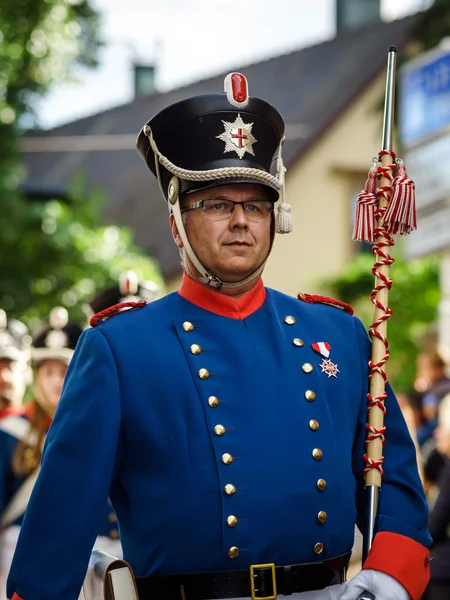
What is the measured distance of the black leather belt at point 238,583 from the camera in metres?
3.56

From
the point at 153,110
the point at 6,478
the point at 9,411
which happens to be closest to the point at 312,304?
the point at 6,478

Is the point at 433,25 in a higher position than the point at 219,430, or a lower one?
higher

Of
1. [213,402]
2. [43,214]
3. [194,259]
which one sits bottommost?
[213,402]

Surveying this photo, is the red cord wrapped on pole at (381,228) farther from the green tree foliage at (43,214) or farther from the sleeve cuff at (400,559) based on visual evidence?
the green tree foliage at (43,214)

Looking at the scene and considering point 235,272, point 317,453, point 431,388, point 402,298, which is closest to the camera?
point 317,453

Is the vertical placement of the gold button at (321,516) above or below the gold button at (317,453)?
below

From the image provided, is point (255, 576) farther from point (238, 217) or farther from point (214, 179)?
point (214, 179)

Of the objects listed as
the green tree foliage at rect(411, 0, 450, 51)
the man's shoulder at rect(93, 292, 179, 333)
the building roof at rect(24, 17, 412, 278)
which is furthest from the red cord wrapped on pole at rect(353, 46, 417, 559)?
the building roof at rect(24, 17, 412, 278)

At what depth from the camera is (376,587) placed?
11.9 ft

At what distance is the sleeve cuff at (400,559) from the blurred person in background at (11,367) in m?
4.23

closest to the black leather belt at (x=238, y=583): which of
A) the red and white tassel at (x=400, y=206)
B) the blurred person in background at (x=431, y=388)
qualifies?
the red and white tassel at (x=400, y=206)

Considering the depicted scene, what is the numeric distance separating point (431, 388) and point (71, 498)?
628 centimetres

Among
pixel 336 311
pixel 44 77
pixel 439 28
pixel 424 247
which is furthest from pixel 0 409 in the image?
pixel 44 77

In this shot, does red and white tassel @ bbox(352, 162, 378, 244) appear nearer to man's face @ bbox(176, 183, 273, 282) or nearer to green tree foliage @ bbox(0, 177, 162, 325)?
man's face @ bbox(176, 183, 273, 282)
